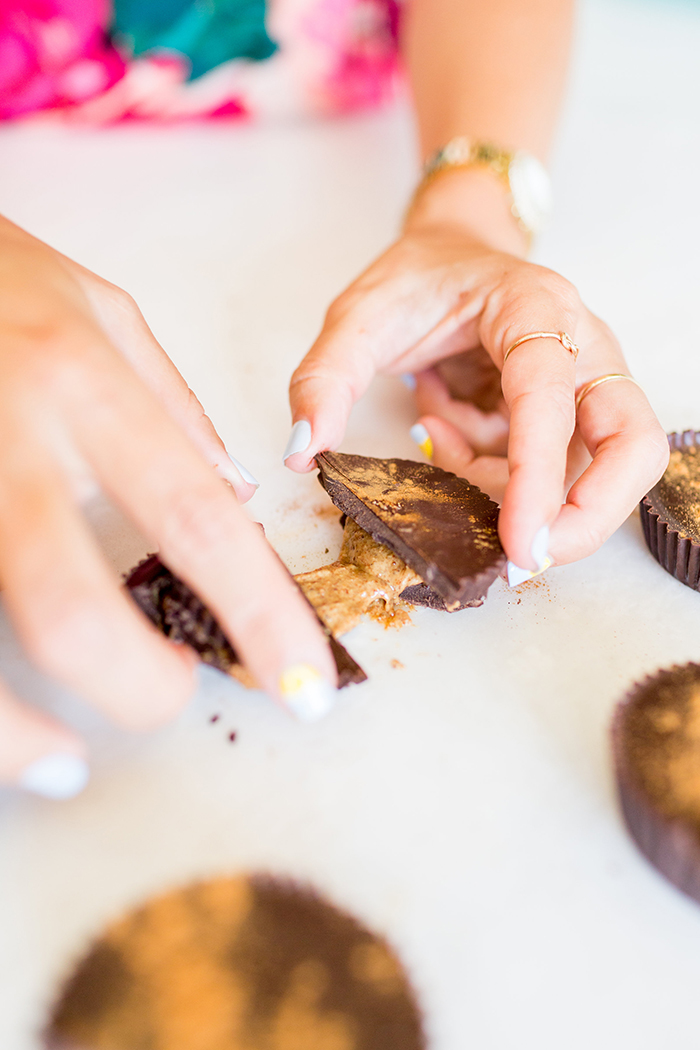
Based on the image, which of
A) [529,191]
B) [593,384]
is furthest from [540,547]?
[529,191]

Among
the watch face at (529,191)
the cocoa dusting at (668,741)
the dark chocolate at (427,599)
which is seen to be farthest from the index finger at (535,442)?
the watch face at (529,191)

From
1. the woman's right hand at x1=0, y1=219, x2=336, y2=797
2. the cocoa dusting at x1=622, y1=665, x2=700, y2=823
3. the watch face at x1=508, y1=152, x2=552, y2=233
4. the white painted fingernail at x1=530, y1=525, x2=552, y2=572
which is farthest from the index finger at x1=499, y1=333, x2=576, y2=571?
the watch face at x1=508, y1=152, x2=552, y2=233

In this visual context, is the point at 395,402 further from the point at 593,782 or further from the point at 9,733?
the point at 9,733

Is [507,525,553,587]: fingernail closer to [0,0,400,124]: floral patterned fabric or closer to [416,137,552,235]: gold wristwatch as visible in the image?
[416,137,552,235]: gold wristwatch

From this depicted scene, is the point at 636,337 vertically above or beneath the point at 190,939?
above

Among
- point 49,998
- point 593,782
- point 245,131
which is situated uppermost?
point 245,131

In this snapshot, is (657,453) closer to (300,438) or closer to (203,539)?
(300,438)

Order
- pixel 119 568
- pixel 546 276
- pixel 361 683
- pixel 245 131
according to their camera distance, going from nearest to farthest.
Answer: pixel 361 683 → pixel 119 568 → pixel 546 276 → pixel 245 131

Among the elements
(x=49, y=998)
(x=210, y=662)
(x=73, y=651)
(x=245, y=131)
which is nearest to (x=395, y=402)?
(x=210, y=662)
